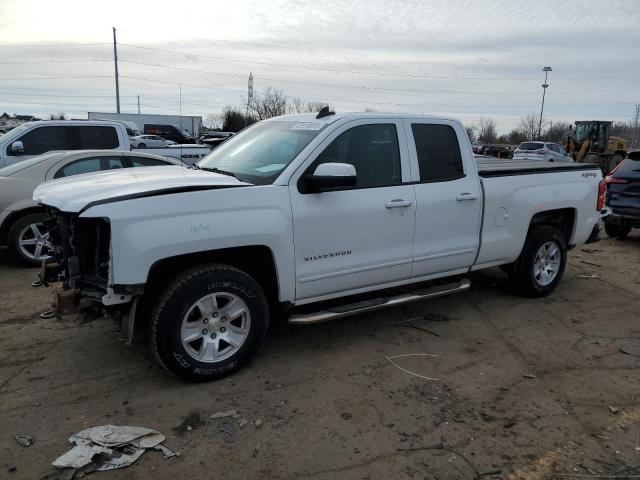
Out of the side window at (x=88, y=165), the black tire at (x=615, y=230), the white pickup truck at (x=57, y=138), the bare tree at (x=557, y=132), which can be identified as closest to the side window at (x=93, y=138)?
the white pickup truck at (x=57, y=138)

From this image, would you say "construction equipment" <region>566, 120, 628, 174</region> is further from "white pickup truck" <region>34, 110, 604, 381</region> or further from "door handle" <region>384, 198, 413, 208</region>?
"door handle" <region>384, 198, 413, 208</region>

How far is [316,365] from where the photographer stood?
14.2 feet

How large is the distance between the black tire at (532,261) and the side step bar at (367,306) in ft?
3.29

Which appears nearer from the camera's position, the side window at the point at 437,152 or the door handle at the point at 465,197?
the side window at the point at 437,152

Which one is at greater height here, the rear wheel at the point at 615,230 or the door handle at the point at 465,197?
the door handle at the point at 465,197

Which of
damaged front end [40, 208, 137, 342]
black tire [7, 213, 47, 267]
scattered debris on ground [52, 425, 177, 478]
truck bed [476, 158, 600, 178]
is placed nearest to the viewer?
scattered debris on ground [52, 425, 177, 478]

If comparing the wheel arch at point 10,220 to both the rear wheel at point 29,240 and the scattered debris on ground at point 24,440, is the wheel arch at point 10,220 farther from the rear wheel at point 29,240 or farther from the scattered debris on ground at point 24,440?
the scattered debris on ground at point 24,440

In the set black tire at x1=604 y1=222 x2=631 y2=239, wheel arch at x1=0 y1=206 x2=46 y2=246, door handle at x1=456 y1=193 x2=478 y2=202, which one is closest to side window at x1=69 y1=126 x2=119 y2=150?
wheel arch at x1=0 y1=206 x2=46 y2=246

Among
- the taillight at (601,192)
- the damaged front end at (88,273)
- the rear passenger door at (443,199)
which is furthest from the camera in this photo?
the taillight at (601,192)

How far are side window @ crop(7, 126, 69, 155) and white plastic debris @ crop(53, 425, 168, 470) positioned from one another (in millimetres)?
7671

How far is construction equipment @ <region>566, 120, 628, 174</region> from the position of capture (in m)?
27.2

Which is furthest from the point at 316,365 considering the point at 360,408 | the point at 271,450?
the point at 271,450

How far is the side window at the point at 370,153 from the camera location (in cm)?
442

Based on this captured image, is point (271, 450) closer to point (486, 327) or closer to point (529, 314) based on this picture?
point (486, 327)
